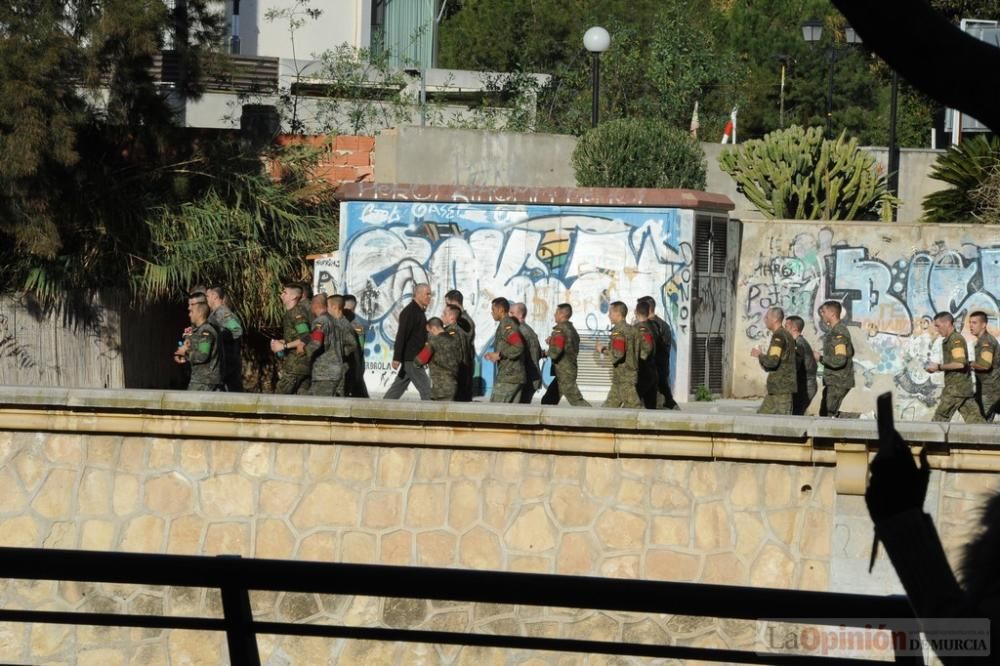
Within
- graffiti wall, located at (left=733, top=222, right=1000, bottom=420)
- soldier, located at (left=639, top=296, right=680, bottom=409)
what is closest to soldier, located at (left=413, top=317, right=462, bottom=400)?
soldier, located at (left=639, top=296, right=680, bottom=409)

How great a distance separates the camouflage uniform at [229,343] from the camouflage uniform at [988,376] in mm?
7794

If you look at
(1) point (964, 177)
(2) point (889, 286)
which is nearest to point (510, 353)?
(2) point (889, 286)

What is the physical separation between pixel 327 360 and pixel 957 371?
22.1 ft

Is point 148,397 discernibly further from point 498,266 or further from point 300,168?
point 300,168

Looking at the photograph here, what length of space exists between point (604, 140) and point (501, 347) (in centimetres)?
726

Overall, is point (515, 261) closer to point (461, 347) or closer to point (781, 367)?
point (461, 347)

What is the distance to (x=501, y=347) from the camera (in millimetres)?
15180

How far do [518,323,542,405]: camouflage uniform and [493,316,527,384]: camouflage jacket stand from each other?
9cm

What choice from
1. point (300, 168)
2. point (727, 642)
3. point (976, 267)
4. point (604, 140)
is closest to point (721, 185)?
point (604, 140)

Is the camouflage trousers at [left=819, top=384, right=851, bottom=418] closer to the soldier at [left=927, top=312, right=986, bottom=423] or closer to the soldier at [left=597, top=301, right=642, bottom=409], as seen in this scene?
the soldier at [left=927, top=312, right=986, bottom=423]

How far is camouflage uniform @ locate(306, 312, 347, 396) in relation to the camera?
14719 millimetres

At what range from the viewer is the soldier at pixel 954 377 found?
14.3 metres

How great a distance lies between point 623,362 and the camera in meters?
15.0

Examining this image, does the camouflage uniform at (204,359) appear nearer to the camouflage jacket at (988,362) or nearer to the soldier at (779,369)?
the soldier at (779,369)
